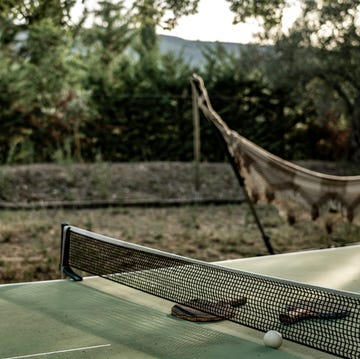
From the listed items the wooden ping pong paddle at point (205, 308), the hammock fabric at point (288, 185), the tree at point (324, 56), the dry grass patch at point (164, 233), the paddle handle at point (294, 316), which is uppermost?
the tree at point (324, 56)

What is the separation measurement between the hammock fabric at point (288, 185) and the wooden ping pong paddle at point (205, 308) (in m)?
2.81

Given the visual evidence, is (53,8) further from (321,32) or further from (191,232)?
(321,32)

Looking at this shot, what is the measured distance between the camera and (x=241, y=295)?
3.80m

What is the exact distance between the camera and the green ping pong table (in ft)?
9.88

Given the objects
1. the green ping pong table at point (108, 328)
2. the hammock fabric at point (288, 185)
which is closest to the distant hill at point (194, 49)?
the hammock fabric at point (288, 185)

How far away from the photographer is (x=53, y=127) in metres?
14.0

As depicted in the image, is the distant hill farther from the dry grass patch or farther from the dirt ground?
the dry grass patch

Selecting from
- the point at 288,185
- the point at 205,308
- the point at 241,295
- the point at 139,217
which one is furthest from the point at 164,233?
the point at 205,308

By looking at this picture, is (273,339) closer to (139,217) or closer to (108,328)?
(108,328)

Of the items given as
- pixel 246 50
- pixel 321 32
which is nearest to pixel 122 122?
pixel 246 50

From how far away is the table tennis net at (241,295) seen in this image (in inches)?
124

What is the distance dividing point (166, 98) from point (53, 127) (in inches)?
94.7

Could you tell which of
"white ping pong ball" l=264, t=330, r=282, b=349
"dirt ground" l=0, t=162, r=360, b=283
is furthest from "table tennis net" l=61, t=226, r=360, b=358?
"dirt ground" l=0, t=162, r=360, b=283

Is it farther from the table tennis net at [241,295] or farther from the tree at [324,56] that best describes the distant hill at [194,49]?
the table tennis net at [241,295]
